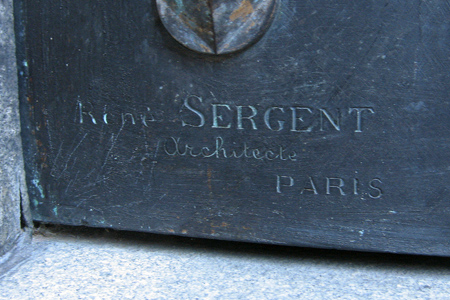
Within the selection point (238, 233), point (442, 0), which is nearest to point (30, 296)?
point (238, 233)

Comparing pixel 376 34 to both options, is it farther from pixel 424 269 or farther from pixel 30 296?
pixel 30 296

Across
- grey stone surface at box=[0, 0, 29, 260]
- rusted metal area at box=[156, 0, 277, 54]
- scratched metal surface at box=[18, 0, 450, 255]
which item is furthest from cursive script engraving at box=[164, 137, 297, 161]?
grey stone surface at box=[0, 0, 29, 260]

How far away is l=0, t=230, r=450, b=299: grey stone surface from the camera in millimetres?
1566

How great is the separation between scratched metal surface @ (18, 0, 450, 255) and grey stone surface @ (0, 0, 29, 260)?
4 cm

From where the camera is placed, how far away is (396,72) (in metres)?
1.51

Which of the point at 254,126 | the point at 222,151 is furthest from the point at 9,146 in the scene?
the point at 254,126

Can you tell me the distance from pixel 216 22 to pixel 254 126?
1.07ft

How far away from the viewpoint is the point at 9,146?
5.85ft

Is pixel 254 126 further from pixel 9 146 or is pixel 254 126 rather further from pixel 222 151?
pixel 9 146

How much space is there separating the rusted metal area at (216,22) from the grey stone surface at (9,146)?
1.71 ft

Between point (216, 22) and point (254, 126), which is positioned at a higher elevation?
point (216, 22)

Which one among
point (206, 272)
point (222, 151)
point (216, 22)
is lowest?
point (206, 272)

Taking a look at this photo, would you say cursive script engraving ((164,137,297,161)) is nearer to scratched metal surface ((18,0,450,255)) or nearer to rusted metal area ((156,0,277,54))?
scratched metal surface ((18,0,450,255))

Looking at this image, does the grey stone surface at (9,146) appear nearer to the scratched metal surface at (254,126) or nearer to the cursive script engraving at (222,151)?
the scratched metal surface at (254,126)
